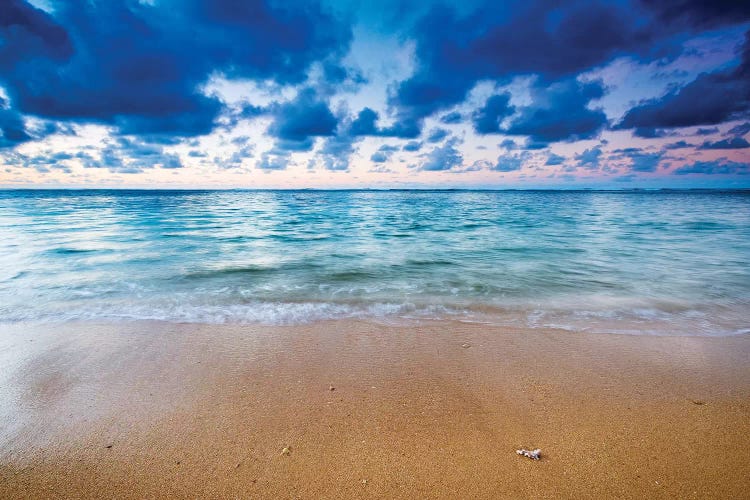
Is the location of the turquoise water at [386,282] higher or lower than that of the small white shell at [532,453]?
lower

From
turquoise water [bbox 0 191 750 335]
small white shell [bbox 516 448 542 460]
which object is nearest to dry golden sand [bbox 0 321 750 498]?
small white shell [bbox 516 448 542 460]

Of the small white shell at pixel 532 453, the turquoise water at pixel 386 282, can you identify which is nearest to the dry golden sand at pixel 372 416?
the small white shell at pixel 532 453

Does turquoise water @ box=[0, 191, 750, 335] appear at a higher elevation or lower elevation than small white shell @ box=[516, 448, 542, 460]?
lower

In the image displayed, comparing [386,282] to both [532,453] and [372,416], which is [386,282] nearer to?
[372,416]

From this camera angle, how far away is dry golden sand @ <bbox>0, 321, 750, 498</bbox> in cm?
250

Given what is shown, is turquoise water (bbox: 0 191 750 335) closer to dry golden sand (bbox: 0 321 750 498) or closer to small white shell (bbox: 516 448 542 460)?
dry golden sand (bbox: 0 321 750 498)

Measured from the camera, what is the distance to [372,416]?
3.21 meters

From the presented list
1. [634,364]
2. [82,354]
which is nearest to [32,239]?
[82,354]

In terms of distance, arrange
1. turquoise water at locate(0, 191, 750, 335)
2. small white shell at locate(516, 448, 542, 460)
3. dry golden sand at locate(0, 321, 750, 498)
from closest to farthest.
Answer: dry golden sand at locate(0, 321, 750, 498)
small white shell at locate(516, 448, 542, 460)
turquoise water at locate(0, 191, 750, 335)

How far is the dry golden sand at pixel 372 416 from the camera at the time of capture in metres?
2.50

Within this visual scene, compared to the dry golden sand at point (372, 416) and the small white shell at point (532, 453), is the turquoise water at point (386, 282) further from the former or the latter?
the small white shell at point (532, 453)

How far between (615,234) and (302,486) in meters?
21.4

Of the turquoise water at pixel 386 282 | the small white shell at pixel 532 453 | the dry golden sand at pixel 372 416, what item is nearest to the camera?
the dry golden sand at pixel 372 416

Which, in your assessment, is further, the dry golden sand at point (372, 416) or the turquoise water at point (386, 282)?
the turquoise water at point (386, 282)
